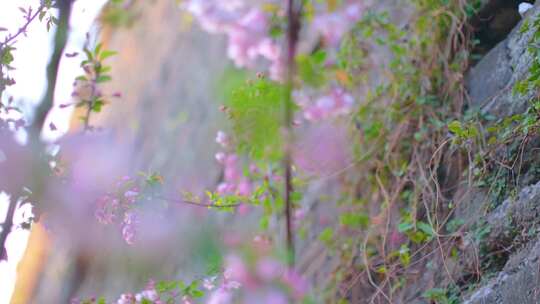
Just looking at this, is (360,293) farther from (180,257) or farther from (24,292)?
(24,292)

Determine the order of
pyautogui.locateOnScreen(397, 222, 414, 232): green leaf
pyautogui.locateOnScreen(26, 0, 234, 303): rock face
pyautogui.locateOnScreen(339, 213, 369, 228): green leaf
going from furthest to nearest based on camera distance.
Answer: pyautogui.locateOnScreen(26, 0, 234, 303): rock face → pyautogui.locateOnScreen(339, 213, 369, 228): green leaf → pyautogui.locateOnScreen(397, 222, 414, 232): green leaf

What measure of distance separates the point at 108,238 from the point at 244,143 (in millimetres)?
1259

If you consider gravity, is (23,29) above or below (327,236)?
above

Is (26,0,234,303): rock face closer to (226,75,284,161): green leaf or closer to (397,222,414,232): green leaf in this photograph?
(397,222,414,232): green leaf

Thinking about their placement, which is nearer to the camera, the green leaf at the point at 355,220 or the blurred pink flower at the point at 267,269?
the blurred pink flower at the point at 267,269

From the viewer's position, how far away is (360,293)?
2109 millimetres

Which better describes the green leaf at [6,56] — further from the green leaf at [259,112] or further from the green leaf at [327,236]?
the green leaf at [327,236]

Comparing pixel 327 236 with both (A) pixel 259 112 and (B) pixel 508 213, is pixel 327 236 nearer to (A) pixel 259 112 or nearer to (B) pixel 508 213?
(B) pixel 508 213

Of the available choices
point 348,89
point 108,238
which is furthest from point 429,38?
point 108,238

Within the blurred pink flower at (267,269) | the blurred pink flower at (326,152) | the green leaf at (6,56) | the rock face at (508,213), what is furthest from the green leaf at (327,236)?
the blurred pink flower at (267,269)

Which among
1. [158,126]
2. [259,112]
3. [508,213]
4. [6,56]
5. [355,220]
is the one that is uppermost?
[158,126]

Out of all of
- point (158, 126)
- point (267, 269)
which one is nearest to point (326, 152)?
point (267, 269)

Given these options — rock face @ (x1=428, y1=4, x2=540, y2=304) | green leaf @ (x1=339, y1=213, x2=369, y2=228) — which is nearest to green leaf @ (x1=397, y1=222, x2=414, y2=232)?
rock face @ (x1=428, y1=4, x2=540, y2=304)

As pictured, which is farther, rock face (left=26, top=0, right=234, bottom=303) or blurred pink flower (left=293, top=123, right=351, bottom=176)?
rock face (left=26, top=0, right=234, bottom=303)
